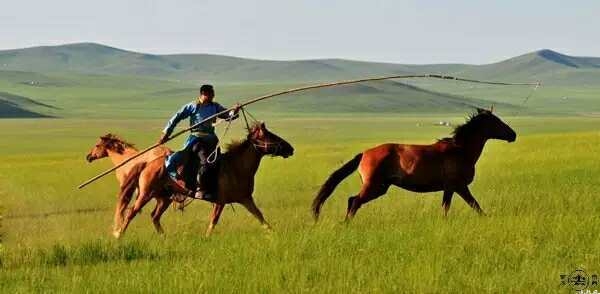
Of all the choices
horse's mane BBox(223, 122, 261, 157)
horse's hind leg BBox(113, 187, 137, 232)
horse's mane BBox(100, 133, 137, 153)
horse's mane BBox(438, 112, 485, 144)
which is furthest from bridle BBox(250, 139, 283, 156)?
horse's mane BBox(100, 133, 137, 153)

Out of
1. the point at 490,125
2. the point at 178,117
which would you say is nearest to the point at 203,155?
the point at 178,117

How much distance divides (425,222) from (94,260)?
4.77 m

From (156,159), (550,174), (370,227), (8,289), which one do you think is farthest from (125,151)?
(550,174)

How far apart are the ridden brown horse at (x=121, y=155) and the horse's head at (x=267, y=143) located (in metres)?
1.53

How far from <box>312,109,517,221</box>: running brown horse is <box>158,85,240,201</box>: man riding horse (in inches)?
74.4

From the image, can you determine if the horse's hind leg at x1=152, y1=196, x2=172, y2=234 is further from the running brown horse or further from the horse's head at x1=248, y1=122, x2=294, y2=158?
the running brown horse

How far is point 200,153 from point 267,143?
101cm

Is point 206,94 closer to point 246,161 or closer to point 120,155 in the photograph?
point 246,161

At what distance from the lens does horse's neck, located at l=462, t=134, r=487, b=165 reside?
13.8 m

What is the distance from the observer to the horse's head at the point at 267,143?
12.9 m

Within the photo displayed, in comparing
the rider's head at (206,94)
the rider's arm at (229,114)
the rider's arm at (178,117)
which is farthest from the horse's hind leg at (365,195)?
the rider's arm at (178,117)

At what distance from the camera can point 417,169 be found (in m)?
13.4

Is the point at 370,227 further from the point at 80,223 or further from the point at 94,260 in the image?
the point at 80,223

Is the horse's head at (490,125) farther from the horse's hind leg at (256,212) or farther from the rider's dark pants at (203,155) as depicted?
the rider's dark pants at (203,155)
